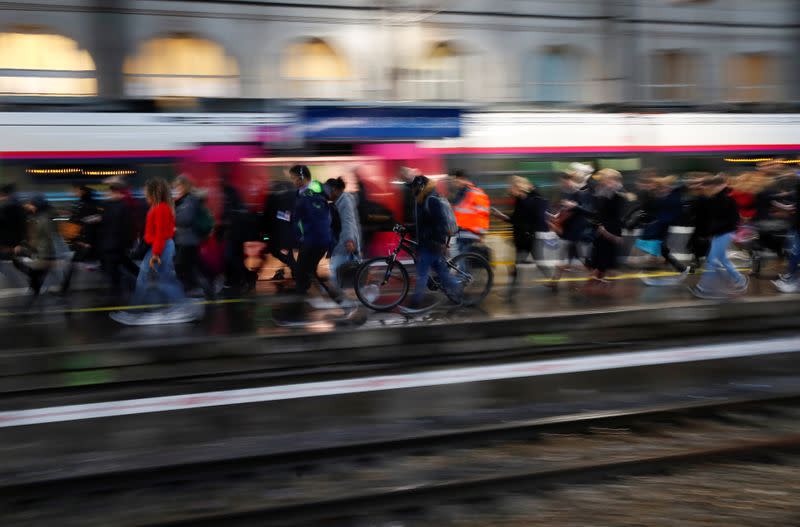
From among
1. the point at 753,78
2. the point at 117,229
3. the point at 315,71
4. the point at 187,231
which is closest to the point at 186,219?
the point at 187,231

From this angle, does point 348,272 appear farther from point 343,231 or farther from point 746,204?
point 746,204

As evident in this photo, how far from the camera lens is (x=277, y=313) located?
32.0 ft

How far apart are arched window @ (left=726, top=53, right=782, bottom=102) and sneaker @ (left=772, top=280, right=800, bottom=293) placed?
1508 cm

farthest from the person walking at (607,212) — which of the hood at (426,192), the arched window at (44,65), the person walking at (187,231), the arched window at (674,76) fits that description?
the arched window at (674,76)

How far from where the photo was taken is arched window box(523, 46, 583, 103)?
73.4 feet

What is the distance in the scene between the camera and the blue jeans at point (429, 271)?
923 cm

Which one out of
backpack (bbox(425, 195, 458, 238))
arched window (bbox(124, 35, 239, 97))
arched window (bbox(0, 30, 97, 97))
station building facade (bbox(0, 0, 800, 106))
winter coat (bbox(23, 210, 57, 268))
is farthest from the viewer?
arched window (bbox(124, 35, 239, 97))

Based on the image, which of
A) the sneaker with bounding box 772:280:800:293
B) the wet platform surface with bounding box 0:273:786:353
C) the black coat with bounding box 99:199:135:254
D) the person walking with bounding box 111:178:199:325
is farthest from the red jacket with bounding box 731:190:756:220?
the black coat with bounding box 99:199:135:254

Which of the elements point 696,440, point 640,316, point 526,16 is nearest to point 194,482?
point 696,440

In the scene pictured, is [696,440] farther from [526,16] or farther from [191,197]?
[526,16]

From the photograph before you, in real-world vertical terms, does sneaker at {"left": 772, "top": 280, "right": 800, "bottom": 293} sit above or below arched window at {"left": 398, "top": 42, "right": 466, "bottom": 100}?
below

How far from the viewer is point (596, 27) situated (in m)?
23.0

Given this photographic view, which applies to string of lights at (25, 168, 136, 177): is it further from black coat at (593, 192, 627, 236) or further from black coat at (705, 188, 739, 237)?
black coat at (705, 188, 739, 237)

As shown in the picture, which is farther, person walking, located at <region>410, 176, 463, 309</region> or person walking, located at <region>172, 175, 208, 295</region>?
person walking, located at <region>172, 175, 208, 295</region>
